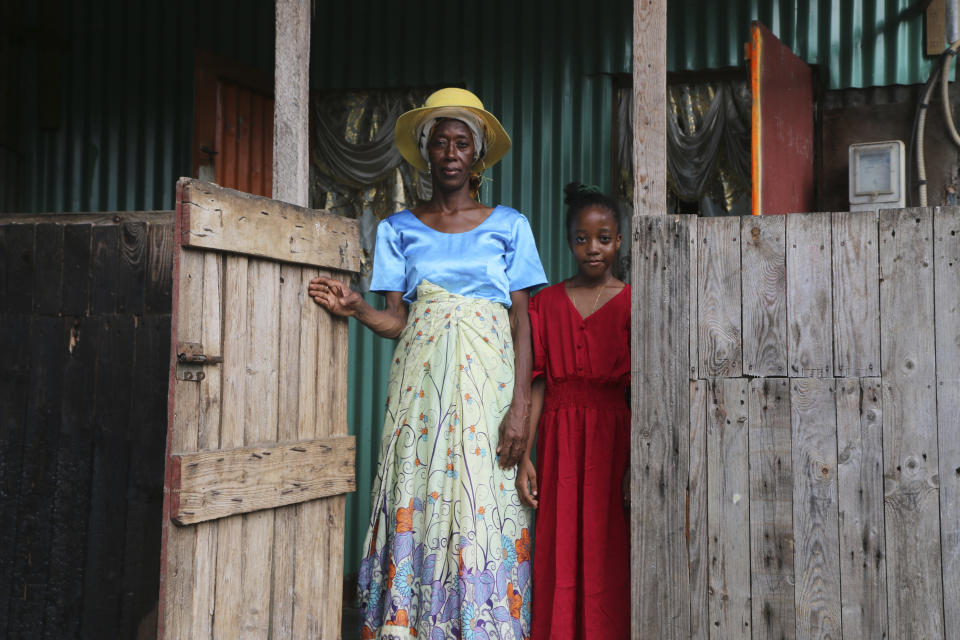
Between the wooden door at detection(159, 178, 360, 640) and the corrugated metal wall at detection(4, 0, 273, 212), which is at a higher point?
the corrugated metal wall at detection(4, 0, 273, 212)

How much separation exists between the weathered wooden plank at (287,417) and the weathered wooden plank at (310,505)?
2cm

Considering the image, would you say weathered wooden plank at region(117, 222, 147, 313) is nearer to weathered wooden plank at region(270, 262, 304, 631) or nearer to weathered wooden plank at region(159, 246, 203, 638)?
weathered wooden plank at region(270, 262, 304, 631)

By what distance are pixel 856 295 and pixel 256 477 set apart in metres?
2.09

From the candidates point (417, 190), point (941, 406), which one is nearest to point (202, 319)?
point (941, 406)

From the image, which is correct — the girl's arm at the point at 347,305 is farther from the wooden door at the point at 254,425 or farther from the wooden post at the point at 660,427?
the wooden post at the point at 660,427

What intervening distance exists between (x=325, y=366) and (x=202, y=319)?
2.23ft

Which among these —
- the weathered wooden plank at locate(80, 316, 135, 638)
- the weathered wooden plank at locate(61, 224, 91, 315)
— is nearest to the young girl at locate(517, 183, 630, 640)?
the weathered wooden plank at locate(80, 316, 135, 638)

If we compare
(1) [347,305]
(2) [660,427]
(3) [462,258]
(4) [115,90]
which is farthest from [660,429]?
(4) [115,90]

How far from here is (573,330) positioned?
12.2 feet

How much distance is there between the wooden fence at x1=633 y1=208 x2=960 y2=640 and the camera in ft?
9.68

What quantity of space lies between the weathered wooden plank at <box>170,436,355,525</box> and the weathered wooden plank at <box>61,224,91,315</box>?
3.75ft

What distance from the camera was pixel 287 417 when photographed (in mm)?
3365

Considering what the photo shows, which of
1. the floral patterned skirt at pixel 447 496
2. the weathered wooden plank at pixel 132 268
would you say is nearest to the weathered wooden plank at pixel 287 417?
the floral patterned skirt at pixel 447 496

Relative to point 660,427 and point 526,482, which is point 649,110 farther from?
point 526,482
